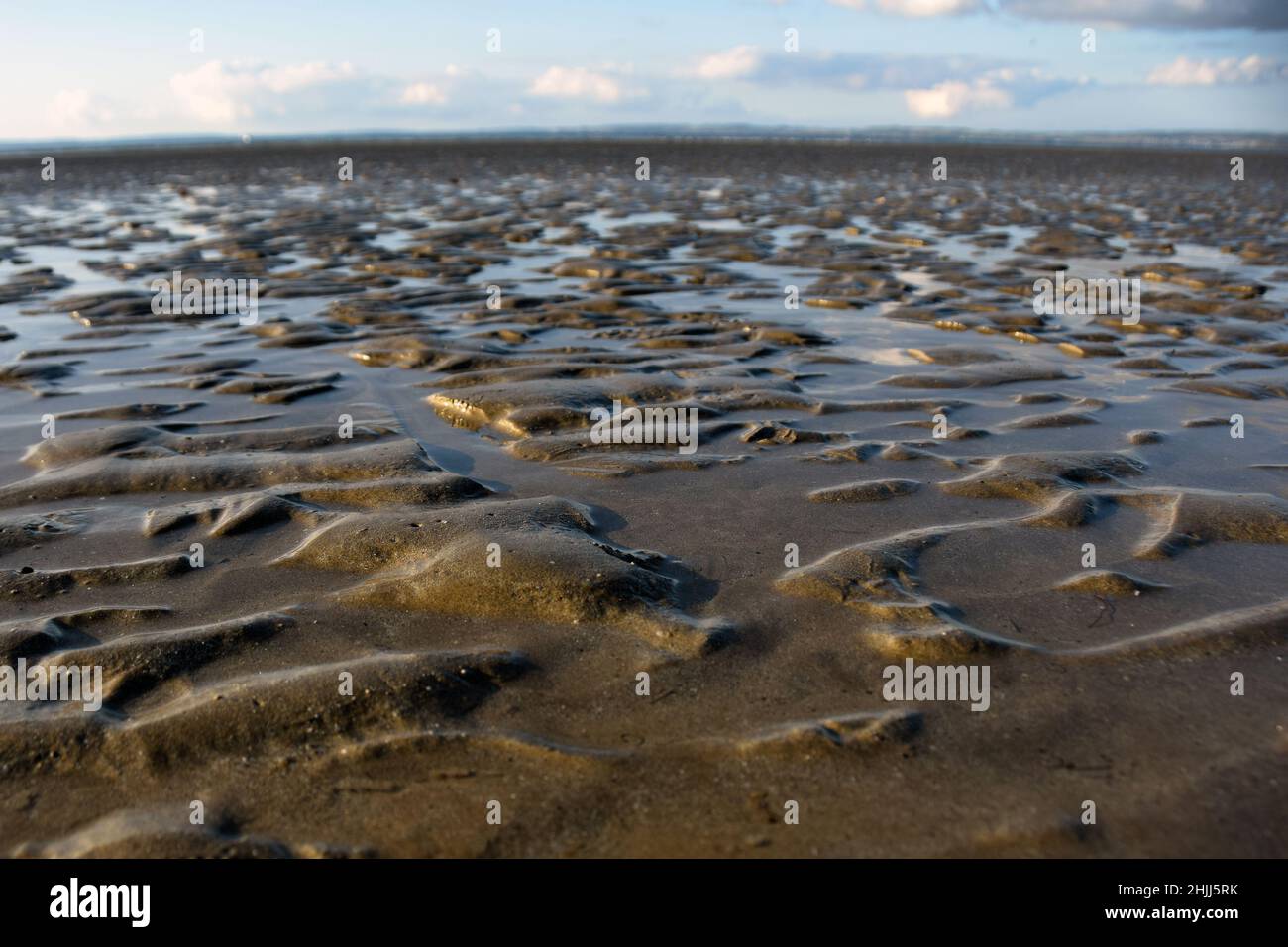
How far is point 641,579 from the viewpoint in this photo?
3582 mm

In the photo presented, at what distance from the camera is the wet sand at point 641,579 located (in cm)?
249

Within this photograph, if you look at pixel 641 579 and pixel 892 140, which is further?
pixel 892 140

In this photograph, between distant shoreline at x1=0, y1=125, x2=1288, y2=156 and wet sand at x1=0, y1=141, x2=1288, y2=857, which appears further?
distant shoreline at x1=0, y1=125, x2=1288, y2=156

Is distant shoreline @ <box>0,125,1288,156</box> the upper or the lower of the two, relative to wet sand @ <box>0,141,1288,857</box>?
upper

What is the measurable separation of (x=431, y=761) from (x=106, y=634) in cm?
137

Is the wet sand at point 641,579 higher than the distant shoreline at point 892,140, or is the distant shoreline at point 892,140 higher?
the distant shoreline at point 892,140

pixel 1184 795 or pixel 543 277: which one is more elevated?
pixel 543 277

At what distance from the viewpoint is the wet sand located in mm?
2488

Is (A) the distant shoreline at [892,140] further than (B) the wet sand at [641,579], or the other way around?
(A) the distant shoreline at [892,140]
